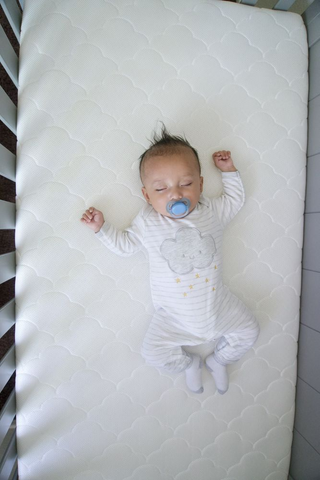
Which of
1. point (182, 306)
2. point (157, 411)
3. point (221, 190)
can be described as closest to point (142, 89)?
point (221, 190)

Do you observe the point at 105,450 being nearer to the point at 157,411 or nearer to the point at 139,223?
the point at 157,411

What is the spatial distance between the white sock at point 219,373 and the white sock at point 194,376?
0.04 meters

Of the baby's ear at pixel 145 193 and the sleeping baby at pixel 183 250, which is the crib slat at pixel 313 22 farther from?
the baby's ear at pixel 145 193

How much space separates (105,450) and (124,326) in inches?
16.1

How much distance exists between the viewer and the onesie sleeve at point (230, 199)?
3.38ft

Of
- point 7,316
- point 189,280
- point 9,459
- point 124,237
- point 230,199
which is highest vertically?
point 230,199

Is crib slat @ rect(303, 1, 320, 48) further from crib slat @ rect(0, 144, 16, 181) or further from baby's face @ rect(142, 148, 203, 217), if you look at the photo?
crib slat @ rect(0, 144, 16, 181)

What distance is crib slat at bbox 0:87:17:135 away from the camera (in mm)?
900

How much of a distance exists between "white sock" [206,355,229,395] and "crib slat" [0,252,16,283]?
683 millimetres

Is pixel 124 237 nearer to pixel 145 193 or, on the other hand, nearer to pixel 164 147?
pixel 145 193

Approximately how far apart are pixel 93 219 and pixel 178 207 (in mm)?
261

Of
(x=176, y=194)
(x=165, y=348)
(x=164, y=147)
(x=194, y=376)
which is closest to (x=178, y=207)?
(x=176, y=194)

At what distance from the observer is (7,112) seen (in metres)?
0.93

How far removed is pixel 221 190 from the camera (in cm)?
107
